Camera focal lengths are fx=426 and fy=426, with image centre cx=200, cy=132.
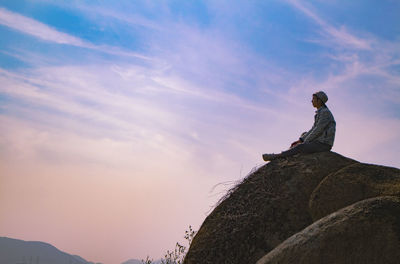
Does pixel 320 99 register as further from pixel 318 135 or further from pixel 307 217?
pixel 307 217

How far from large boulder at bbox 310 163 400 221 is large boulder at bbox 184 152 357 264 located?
40 cm

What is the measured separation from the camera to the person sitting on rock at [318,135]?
10.3 m

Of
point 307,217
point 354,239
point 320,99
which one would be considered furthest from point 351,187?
point 320,99

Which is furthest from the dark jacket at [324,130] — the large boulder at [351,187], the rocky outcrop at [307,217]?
the large boulder at [351,187]

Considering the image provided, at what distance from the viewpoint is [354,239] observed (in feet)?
19.8

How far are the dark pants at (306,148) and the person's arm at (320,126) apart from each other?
219 mm

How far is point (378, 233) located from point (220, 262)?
12.1ft

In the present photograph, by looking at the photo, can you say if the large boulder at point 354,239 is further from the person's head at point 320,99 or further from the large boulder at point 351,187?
the person's head at point 320,99

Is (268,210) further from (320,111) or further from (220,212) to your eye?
(320,111)

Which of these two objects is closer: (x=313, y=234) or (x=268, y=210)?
(x=313, y=234)

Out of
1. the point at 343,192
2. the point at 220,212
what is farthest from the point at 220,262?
the point at 343,192

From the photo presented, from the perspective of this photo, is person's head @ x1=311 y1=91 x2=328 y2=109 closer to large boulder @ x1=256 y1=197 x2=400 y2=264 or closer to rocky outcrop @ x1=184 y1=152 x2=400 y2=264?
rocky outcrop @ x1=184 y1=152 x2=400 y2=264

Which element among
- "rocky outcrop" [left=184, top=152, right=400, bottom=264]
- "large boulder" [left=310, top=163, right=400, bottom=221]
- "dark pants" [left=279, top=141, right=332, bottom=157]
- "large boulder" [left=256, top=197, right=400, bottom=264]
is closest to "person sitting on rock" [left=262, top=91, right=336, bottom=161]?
"dark pants" [left=279, top=141, right=332, bottom=157]

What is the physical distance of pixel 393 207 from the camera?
6.31m
